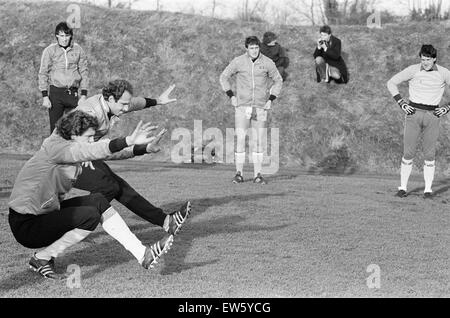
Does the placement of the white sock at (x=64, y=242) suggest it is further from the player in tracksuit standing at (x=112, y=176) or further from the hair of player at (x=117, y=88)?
the hair of player at (x=117, y=88)

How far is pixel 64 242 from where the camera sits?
5.69 meters

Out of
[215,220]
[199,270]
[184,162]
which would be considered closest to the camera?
[199,270]

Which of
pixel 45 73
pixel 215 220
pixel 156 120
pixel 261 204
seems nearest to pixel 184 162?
pixel 156 120

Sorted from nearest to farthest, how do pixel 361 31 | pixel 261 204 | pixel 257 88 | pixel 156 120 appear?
pixel 261 204, pixel 257 88, pixel 156 120, pixel 361 31

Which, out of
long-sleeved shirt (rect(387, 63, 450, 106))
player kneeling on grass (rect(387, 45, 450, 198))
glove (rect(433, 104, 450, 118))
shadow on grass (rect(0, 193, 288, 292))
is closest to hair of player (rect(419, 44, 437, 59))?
player kneeling on grass (rect(387, 45, 450, 198))

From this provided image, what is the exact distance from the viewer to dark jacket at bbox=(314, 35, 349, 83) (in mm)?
18578

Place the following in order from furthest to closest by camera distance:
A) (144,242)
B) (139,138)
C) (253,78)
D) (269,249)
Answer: (253,78) → (144,242) → (269,249) → (139,138)

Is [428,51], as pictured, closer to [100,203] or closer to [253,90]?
[253,90]

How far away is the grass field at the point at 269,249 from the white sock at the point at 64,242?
21 centimetres

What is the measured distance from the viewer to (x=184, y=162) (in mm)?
15836

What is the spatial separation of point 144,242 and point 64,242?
1590mm

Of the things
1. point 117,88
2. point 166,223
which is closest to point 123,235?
point 166,223
